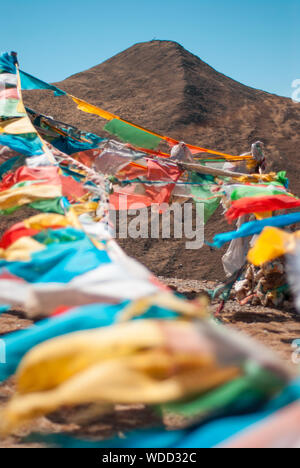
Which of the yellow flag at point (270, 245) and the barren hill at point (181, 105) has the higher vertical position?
the barren hill at point (181, 105)

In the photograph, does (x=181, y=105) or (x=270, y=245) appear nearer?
(x=270, y=245)

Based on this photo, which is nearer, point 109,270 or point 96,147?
point 109,270

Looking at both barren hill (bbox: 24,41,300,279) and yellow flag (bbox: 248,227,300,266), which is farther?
barren hill (bbox: 24,41,300,279)

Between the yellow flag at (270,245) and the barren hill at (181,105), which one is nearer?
the yellow flag at (270,245)

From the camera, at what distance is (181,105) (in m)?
20.1

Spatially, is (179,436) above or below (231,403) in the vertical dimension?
below

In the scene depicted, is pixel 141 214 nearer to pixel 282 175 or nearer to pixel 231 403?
pixel 282 175

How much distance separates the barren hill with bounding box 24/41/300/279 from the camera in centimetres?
1738

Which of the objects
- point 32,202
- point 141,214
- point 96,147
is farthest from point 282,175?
point 141,214

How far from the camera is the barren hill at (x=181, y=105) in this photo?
1738 cm

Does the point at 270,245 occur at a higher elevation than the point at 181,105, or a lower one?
lower

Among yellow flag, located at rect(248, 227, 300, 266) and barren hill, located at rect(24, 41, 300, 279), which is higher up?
barren hill, located at rect(24, 41, 300, 279)

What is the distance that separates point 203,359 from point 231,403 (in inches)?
6.8
